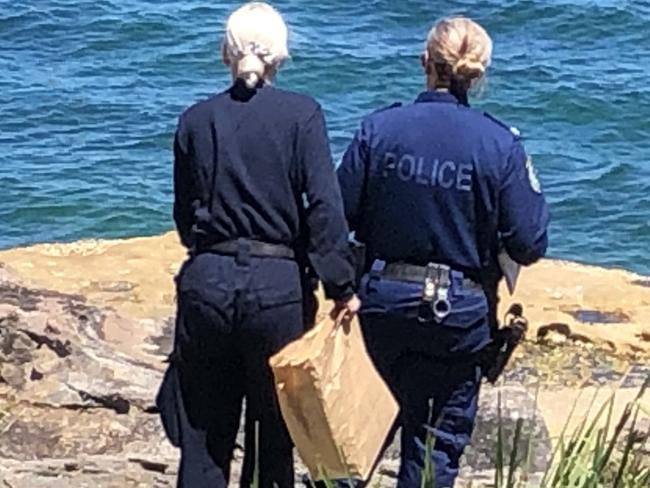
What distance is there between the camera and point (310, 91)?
18656mm

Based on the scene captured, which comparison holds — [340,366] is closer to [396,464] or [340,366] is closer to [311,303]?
[311,303]

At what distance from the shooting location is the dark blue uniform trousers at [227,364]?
16.0ft

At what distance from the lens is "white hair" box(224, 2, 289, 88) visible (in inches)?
190

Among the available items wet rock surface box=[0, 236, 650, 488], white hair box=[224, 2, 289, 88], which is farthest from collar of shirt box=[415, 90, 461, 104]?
wet rock surface box=[0, 236, 650, 488]

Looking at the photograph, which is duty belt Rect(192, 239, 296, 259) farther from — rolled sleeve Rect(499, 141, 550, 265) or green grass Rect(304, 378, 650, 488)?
green grass Rect(304, 378, 650, 488)

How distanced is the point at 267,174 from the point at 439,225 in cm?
49

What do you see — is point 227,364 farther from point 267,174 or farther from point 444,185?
point 444,185

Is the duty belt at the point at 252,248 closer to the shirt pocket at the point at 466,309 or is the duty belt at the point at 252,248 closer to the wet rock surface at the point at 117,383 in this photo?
the shirt pocket at the point at 466,309

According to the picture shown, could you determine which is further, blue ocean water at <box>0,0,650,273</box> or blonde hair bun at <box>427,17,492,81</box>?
blue ocean water at <box>0,0,650,273</box>

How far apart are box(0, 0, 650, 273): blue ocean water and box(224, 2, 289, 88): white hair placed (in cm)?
877

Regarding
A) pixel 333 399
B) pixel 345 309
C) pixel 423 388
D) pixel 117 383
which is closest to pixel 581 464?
pixel 333 399

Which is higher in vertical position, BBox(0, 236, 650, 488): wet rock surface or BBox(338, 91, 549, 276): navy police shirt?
BBox(338, 91, 549, 276): navy police shirt

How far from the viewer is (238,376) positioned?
5.10 m

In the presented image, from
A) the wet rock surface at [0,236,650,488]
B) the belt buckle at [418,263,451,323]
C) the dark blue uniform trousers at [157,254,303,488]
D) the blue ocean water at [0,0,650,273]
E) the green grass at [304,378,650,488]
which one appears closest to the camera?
the green grass at [304,378,650,488]
